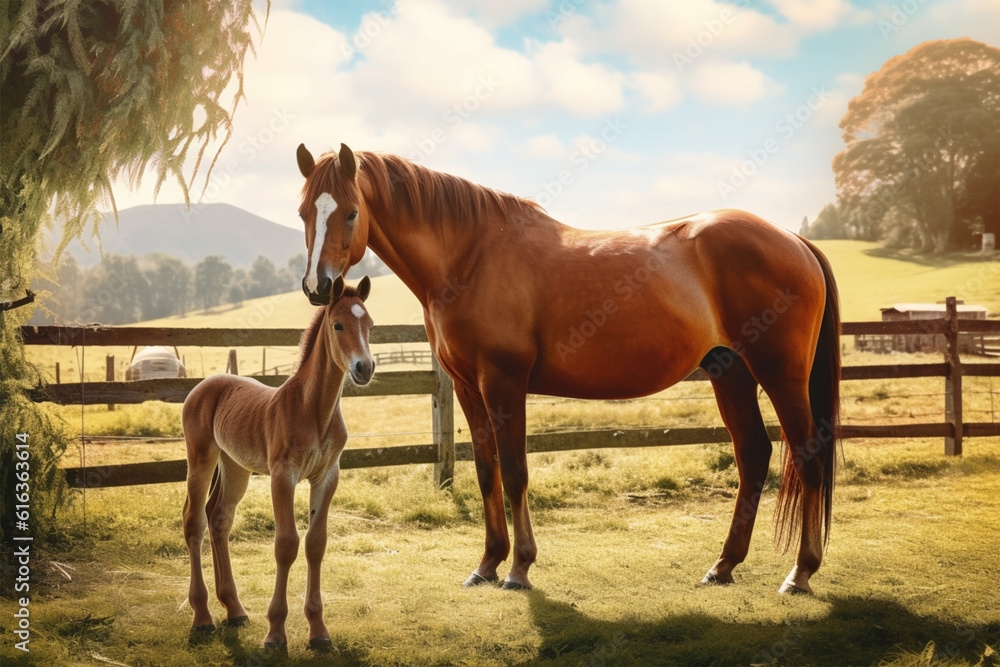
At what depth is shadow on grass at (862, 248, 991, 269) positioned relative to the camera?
34.2 meters

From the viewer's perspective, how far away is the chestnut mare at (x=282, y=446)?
2.95m

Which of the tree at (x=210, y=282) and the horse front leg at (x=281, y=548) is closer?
the horse front leg at (x=281, y=548)

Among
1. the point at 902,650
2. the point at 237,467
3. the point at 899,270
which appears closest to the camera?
the point at 902,650

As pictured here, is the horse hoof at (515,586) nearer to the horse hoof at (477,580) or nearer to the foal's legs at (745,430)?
the horse hoof at (477,580)

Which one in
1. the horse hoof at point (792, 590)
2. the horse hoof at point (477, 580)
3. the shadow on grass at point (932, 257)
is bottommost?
the horse hoof at point (792, 590)

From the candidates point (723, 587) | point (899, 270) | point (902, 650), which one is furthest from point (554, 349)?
point (899, 270)

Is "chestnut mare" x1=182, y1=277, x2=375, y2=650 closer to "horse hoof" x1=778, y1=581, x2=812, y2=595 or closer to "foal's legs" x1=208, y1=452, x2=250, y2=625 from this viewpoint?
"foal's legs" x1=208, y1=452, x2=250, y2=625

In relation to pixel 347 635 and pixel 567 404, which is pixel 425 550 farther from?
pixel 567 404

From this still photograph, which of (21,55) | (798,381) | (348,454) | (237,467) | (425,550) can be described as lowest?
(425,550)

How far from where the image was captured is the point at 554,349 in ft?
13.4

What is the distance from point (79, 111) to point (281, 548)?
275 centimetres

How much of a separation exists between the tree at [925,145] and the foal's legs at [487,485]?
128 ft

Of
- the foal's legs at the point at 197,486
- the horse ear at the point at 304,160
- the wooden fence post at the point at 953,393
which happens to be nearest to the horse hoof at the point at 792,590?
the foal's legs at the point at 197,486

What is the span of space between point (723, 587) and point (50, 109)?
485 centimetres
